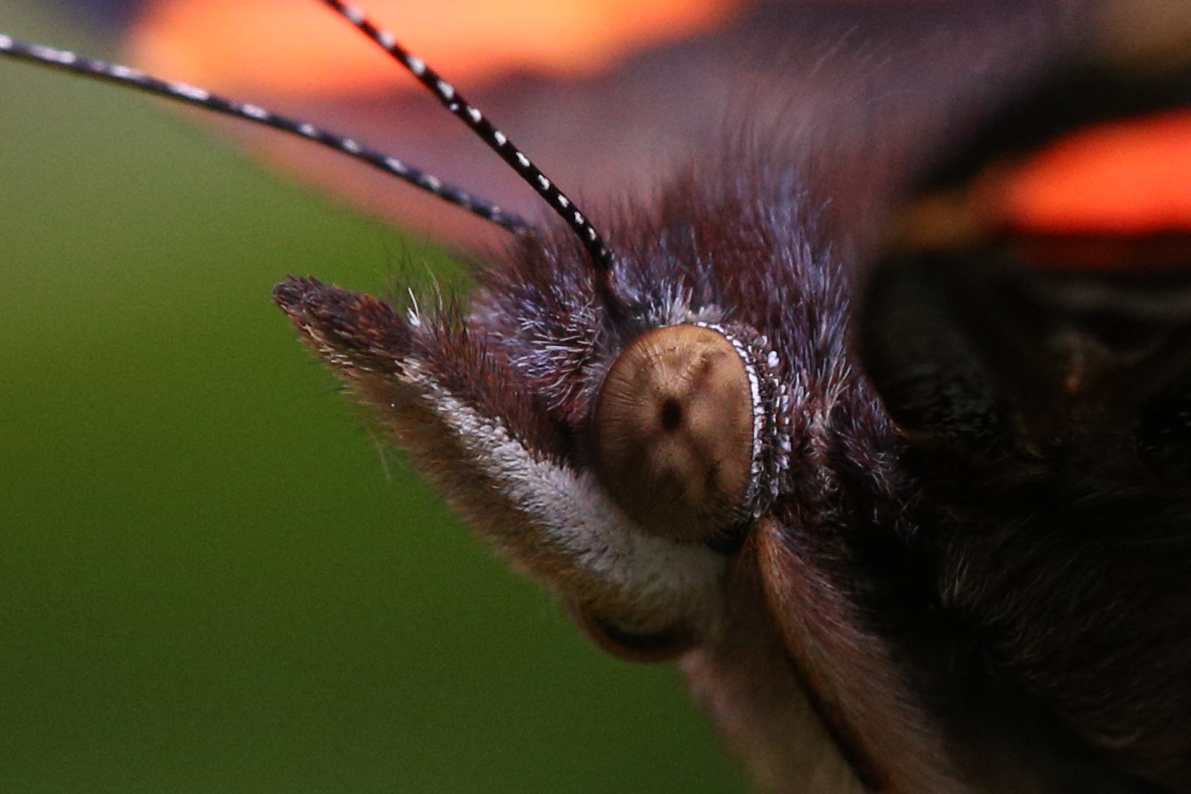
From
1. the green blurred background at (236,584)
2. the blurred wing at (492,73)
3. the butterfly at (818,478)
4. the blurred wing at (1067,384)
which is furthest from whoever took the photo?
Result: the green blurred background at (236,584)

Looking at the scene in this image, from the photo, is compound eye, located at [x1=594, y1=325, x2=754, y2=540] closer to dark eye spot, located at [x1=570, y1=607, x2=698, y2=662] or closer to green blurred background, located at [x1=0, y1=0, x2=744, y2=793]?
dark eye spot, located at [x1=570, y1=607, x2=698, y2=662]

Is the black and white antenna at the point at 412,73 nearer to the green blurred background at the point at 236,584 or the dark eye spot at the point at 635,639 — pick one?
the dark eye spot at the point at 635,639

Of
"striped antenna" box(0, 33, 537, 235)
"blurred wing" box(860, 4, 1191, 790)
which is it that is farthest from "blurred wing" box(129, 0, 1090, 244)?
"blurred wing" box(860, 4, 1191, 790)

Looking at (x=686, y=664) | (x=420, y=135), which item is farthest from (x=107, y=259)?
(x=686, y=664)

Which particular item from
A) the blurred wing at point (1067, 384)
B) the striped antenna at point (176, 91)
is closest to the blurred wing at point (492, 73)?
the striped antenna at point (176, 91)

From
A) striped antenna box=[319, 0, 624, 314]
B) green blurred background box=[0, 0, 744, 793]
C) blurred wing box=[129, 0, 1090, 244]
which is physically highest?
blurred wing box=[129, 0, 1090, 244]

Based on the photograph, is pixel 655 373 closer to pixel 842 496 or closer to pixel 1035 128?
pixel 842 496

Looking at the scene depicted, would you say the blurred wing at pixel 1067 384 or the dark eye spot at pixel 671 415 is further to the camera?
the dark eye spot at pixel 671 415
